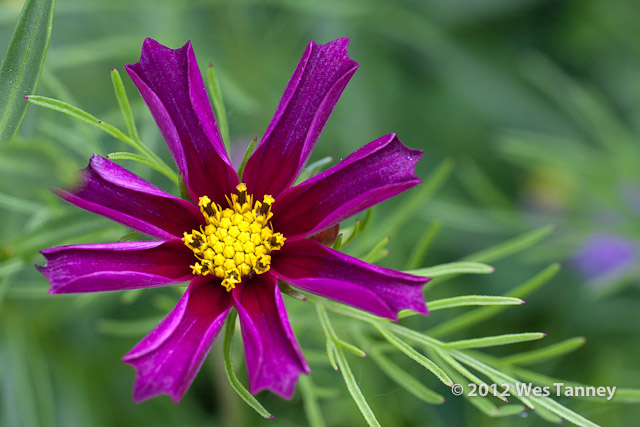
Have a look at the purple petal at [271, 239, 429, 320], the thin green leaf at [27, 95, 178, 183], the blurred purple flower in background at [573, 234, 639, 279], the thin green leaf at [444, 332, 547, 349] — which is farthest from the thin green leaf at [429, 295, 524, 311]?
the blurred purple flower in background at [573, 234, 639, 279]

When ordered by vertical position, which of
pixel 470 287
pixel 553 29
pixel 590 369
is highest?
pixel 553 29

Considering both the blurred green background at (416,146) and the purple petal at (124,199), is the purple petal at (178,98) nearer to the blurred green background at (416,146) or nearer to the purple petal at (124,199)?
the purple petal at (124,199)

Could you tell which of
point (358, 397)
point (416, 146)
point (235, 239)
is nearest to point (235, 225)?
point (235, 239)

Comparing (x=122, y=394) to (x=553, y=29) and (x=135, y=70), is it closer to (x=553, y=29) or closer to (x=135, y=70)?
(x=135, y=70)

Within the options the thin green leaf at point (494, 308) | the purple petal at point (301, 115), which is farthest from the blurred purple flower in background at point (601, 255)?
the purple petal at point (301, 115)

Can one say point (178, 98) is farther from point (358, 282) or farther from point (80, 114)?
point (358, 282)

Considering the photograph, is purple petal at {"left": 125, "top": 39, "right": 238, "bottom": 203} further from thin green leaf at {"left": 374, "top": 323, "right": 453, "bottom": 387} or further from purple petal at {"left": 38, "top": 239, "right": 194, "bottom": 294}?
thin green leaf at {"left": 374, "top": 323, "right": 453, "bottom": 387}

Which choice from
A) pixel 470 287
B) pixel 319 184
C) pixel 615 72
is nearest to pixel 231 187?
pixel 319 184
